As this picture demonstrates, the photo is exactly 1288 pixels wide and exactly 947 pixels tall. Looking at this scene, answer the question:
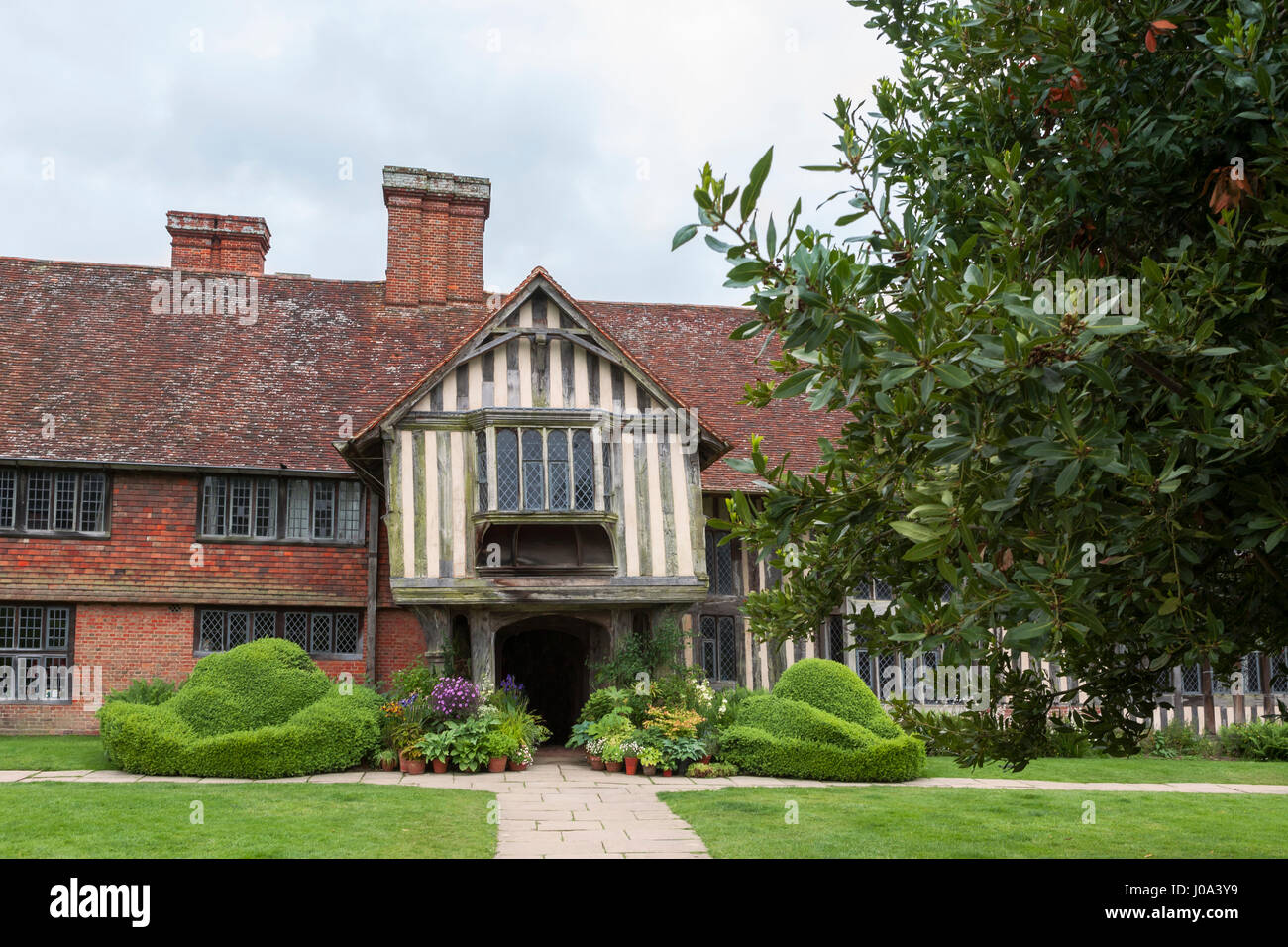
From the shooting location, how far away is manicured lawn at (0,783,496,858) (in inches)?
295

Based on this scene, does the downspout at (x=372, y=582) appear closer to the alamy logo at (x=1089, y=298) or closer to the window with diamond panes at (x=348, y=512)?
the window with diamond panes at (x=348, y=512)

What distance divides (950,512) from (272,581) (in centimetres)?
1519

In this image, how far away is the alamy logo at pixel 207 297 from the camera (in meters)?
19.6

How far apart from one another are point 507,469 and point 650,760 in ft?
14.7

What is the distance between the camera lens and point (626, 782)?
12.3 m

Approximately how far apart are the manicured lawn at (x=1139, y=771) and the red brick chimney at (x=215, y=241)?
16.4 m

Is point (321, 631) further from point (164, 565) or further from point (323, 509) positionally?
point (164, 565)

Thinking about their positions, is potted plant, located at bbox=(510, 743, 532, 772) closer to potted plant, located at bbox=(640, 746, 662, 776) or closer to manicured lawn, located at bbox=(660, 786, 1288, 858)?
potted plant, located at bbox=(640, 746, 662, 776)

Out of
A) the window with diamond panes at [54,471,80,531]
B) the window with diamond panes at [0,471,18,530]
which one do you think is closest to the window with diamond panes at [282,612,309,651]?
the window with diamond panes at [54,471,80,531]

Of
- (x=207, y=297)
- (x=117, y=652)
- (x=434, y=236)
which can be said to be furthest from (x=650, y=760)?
(x=207, y=297)

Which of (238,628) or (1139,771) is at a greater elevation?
(238,628)

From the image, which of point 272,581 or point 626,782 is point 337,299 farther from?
point 626,782

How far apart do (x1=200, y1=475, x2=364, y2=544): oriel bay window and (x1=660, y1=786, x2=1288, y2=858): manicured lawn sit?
8486mm

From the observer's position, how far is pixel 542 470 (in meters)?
14.5
